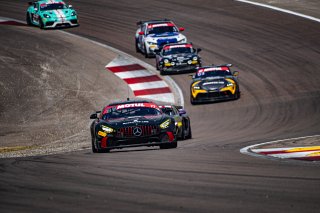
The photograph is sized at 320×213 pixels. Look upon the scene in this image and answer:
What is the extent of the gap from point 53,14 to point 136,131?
73.2ft

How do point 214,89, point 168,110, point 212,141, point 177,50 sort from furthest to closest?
point 177,50
point 214,89
point 212,141
point 168,110

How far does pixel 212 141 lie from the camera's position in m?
16.9

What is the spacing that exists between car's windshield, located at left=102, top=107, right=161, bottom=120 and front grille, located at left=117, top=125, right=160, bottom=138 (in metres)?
0.86

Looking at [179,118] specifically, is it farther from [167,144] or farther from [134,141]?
[134,141]

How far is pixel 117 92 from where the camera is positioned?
27438 mm

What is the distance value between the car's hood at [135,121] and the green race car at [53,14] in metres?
21.4

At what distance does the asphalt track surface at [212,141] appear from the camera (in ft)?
25.4

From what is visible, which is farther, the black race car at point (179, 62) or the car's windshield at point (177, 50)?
the car's windshield at point (177, 50)

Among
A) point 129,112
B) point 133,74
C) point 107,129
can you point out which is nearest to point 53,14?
point 133,74

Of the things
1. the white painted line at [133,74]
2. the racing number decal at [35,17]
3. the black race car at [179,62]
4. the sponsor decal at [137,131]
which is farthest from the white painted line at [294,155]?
the racing number decal at [35,17]

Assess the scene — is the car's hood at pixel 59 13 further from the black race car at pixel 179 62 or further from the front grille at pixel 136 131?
the front grille at pixel 136 131

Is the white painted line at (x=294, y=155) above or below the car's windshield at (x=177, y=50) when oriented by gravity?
above

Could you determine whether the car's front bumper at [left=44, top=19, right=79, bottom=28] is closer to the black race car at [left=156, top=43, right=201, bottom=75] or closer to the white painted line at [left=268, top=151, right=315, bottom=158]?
the black race car at [left=156, top=43, right=201, bottom=75]

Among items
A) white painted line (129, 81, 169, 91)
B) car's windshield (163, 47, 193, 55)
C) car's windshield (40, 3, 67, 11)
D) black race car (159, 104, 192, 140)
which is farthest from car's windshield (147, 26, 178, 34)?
black race car (159, 104, 192, 140)
